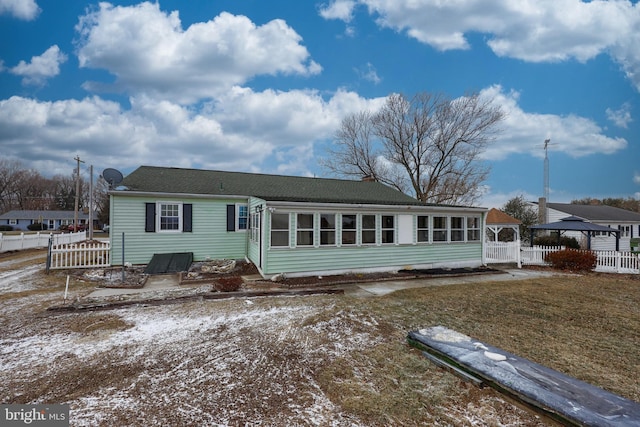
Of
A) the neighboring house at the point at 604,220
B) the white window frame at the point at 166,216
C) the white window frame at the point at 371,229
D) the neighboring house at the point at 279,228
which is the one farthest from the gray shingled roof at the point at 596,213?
the white window frame at the point at 166,216

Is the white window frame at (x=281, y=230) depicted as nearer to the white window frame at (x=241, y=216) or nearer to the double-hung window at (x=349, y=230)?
the double-hung window at (x=349, y=230)

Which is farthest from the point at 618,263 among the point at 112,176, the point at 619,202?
the point at 619,202

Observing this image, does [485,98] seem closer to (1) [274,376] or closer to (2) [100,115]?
(1) [274,376]

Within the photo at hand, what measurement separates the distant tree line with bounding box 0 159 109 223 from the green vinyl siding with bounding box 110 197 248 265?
1759 inches

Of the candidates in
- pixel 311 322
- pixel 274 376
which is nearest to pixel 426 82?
pixel 311 322

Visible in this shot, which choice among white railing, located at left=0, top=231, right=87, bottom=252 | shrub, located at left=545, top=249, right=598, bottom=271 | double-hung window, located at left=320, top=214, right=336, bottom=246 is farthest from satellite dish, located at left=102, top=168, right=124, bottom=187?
shrub, located at left=545, top=249, right=598, bottom=271

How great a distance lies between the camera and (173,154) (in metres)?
24.2

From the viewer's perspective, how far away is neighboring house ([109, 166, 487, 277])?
10039 mm

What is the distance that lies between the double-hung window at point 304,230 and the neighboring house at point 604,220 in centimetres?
2606

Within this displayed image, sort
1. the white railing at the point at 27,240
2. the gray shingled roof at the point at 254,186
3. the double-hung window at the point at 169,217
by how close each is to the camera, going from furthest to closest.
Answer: the white railing at the point at 27,240, the gray shingled roof at the point at 254,186, the double-hung window at the point at 169,217

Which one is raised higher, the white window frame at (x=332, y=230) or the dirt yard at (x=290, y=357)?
the white window frame at (x=332, y=230)

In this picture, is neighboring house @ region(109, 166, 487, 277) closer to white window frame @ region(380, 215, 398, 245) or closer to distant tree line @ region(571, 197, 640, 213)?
white window frame @ region(380, 215, 398, 245)

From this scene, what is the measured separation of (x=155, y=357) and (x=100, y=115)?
20123 millimetres

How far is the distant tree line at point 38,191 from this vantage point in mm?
50875
